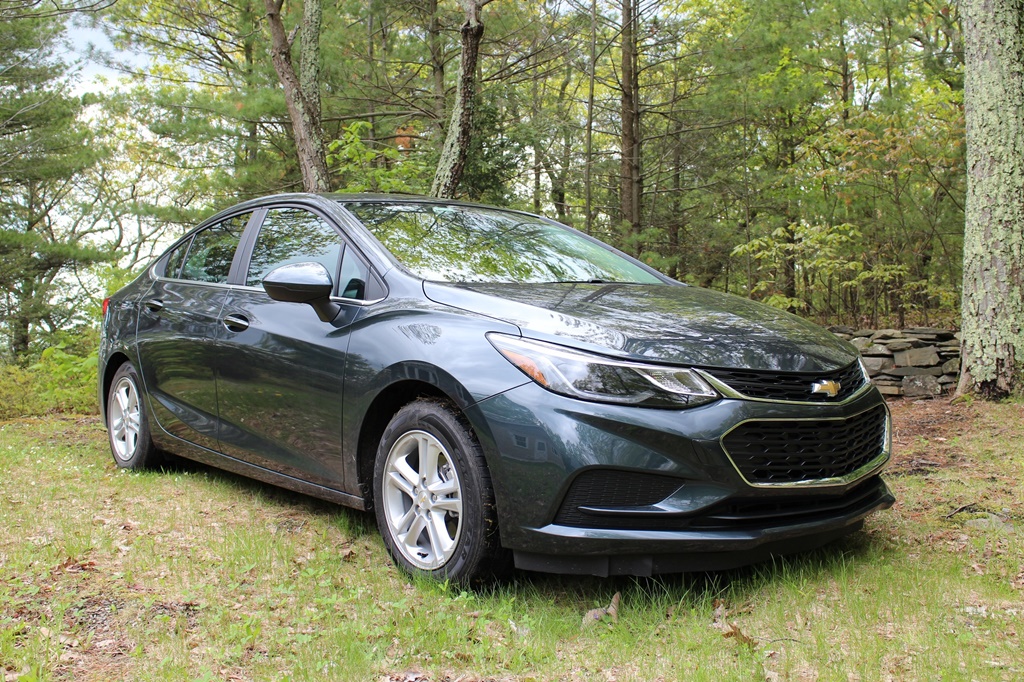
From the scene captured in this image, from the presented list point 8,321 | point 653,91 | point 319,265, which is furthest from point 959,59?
point 8,321

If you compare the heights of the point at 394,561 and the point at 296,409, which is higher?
the point at 296,409

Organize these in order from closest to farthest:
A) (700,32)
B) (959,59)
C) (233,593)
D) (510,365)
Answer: (510,365) → (233,593) → (959,59) → (700,32)

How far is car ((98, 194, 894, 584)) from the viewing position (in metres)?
2.81

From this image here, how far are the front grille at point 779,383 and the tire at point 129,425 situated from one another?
12.1 ft

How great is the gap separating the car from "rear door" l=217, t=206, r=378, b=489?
0.01m

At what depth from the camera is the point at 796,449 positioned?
115 inches

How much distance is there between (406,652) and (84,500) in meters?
2.75

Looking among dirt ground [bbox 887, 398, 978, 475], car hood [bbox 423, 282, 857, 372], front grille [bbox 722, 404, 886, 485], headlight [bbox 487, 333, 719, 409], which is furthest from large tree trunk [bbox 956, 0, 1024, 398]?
headlight [bbox 487, 333, 719, 409]

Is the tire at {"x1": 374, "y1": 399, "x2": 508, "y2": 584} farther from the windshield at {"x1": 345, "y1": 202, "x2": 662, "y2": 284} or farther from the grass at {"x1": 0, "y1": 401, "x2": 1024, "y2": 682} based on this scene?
the windshield at {"x1": 345, "y1": 202, "x2": 662, "y2": 284}

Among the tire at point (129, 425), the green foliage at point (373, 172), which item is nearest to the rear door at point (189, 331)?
the tire at point (129, 425)

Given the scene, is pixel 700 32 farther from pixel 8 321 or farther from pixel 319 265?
pixel 8 321

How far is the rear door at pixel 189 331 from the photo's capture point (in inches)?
177

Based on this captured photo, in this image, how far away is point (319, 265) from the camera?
12.0 feet

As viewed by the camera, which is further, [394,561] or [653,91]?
[653,91]
